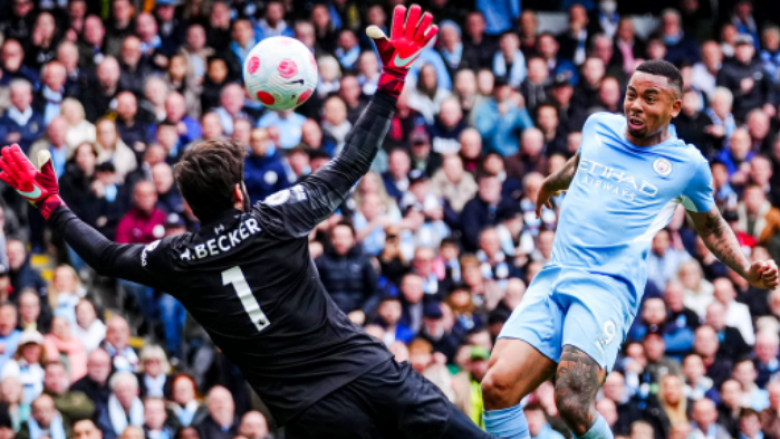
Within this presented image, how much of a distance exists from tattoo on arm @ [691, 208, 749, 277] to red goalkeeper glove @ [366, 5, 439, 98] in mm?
2354

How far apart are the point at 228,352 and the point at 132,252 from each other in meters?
0.73

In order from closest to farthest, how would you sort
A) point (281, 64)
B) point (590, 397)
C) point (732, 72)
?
point (590, 397) < point (281, 64) < point (732, 72)

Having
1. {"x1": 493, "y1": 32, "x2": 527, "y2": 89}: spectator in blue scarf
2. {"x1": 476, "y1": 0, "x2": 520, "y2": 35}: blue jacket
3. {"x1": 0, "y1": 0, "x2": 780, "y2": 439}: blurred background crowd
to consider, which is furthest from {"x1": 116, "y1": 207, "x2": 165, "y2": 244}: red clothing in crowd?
{"x1": 476, "y1": 0, "x2": 520, "y2": 35}: blue jacket

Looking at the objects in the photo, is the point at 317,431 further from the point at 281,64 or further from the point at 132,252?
the point at 281,64

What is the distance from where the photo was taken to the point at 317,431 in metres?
5.82

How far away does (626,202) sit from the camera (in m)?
7.11

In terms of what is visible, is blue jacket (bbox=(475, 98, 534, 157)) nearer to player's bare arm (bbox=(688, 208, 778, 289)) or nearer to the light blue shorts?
player's bare arm (bbox=(688, 208, 778, 289))

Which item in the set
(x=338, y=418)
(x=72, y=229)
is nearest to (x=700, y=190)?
(x=338, y=418)

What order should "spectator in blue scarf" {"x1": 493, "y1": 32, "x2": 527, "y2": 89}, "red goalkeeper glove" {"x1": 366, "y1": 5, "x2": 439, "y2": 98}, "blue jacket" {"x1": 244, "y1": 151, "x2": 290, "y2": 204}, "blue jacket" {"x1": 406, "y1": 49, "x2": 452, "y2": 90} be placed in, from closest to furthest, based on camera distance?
1. "red goalkeeper glove" {"x1": 366, "y1": 5, "x2": 439, "y2": 98}
2. "blue jacket" {"x1": 244, "y1": 151, "x2": 290, "y2": 204}
3. "blue jacket" {"x1": 406, "y1": 49, "x2": 452, "y2": 90}
4. "spectator in blue scarf" {"x1": 493, "y1": 32, "x2": 527, "y2": 89}

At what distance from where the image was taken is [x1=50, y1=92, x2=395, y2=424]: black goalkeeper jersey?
19.0 ft

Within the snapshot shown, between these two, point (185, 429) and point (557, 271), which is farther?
point (185, 429)

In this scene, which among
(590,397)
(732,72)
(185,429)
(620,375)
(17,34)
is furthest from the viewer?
(732,72)

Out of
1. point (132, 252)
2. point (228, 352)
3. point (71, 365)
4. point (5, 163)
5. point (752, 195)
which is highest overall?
point (5, 163)

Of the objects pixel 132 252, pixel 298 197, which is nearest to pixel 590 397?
pixel 298 197
